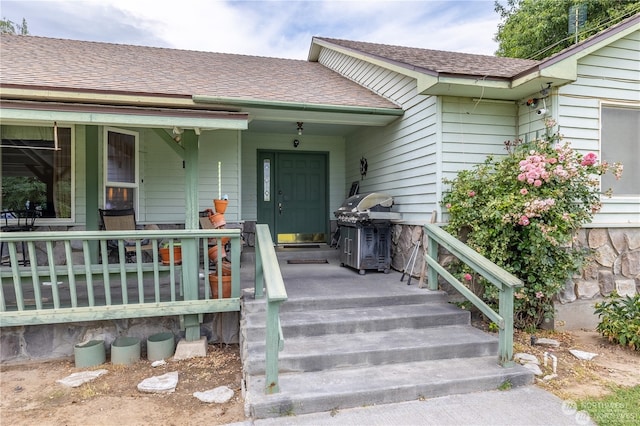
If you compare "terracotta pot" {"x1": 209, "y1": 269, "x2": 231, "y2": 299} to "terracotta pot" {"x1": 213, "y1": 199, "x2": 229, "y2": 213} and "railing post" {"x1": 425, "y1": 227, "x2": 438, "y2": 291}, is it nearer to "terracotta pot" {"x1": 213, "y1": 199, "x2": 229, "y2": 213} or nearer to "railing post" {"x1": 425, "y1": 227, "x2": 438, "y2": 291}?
"terracotta pot" {"x1": 213, "y1": 199, "x2": 229, "y2": 213}

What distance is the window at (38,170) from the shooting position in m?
5.29

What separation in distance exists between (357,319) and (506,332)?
4.26 ft

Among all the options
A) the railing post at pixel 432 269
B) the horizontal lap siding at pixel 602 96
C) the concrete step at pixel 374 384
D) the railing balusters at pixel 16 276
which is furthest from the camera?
the horizontal lap siding at pixel 602 96

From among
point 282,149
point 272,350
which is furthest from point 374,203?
point 272,350

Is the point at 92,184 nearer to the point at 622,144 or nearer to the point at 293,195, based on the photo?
the point at 293,195

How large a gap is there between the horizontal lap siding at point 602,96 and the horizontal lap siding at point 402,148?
1.58 meters

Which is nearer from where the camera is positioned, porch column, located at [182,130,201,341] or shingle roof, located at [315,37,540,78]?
porch column, located at [182,130,201,341]

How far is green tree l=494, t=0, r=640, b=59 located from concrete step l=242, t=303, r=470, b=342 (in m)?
9.09

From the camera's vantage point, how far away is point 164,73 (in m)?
6.01

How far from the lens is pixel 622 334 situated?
3.94 m

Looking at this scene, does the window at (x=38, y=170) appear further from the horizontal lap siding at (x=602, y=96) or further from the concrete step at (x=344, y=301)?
the horizontal lap siding at (x=602, y=96)

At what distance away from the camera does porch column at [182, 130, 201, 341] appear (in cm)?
392

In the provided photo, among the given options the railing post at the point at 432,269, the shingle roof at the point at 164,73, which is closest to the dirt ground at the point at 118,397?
the railing post at the point at 432,269

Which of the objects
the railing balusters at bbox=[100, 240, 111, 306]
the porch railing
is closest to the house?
the porch railing
